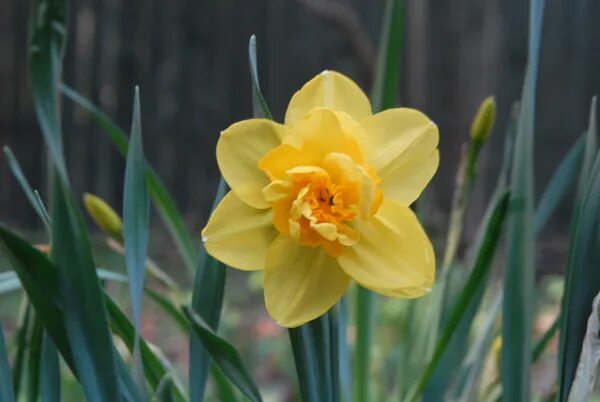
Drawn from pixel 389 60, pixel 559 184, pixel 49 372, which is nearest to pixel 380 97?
pixel 389 60

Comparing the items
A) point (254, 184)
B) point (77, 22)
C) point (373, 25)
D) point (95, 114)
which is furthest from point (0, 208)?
point (254, 184)

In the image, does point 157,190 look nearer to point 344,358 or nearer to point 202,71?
point 344,358

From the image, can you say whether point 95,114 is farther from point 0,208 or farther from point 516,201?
point 0,208

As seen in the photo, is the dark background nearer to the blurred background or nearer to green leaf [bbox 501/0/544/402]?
the blurred background

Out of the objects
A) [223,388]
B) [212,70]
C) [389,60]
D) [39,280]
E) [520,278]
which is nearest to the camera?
[39,280]

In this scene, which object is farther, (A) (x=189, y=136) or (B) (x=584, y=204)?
(A) (x=189, y=136)
